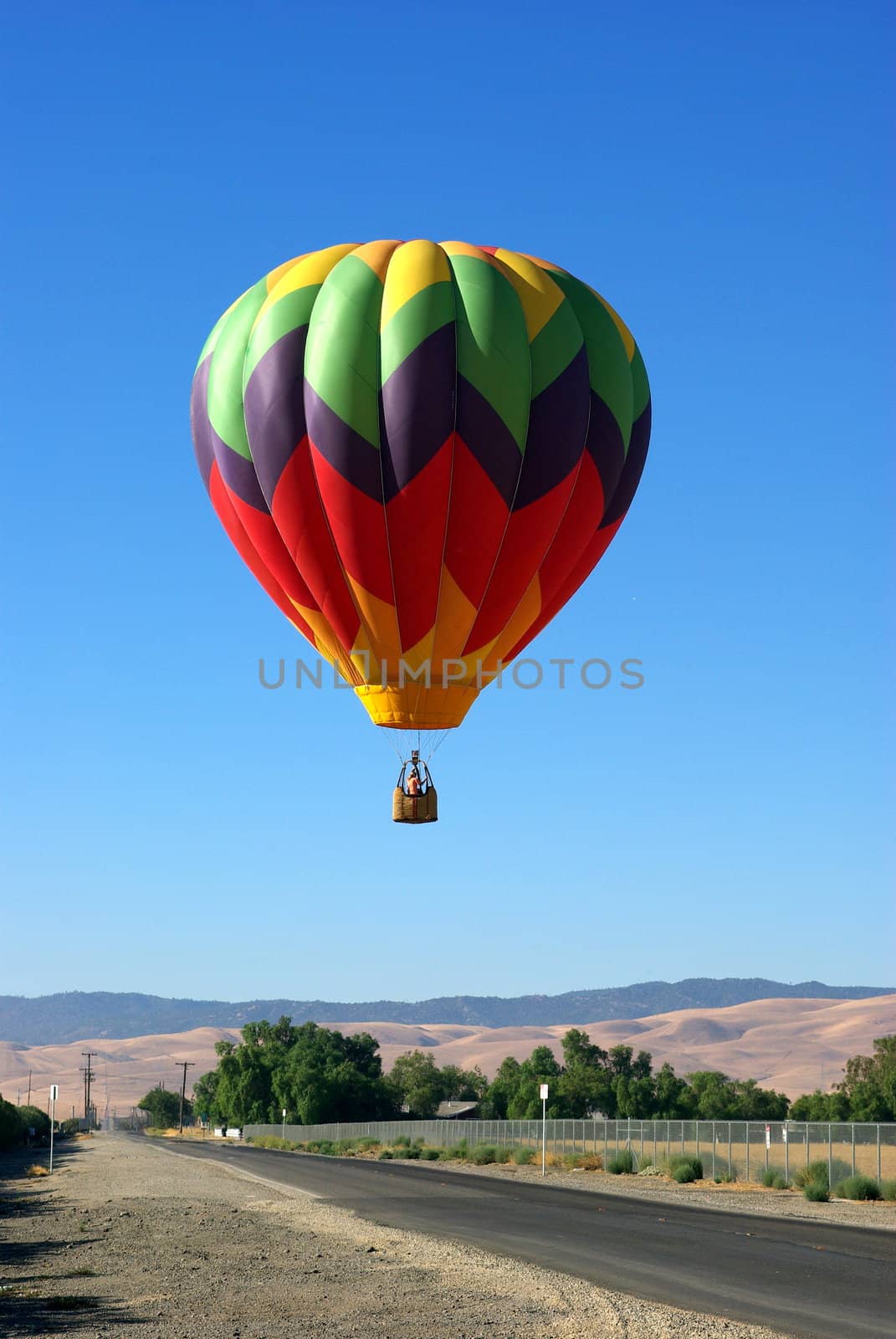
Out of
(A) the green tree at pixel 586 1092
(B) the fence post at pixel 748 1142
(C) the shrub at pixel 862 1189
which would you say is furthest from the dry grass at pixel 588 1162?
(A) the green tree at pixel 586 1092

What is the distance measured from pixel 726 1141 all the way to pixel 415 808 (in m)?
26.9

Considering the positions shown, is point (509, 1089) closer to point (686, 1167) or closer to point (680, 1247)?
point (686, 1167)

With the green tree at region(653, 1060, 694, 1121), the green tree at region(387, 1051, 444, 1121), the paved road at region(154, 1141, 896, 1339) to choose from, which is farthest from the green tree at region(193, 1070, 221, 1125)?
the paved road at region(154, 1141, 896, 1339)

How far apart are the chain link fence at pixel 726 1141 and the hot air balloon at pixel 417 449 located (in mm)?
21183

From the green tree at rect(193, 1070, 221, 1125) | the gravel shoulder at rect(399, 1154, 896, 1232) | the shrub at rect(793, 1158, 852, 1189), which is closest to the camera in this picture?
the gravel shoulder at rect(399, 1154, 896, 1232)

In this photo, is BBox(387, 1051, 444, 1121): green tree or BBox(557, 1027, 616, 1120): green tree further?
BBox(387, 1051, 444, 1121): green tree

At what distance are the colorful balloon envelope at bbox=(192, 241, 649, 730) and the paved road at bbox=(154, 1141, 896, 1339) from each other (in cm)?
1025

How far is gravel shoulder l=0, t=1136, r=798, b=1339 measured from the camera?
16.9 metres

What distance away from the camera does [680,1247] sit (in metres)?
25.3

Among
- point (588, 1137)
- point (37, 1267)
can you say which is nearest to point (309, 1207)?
point (37, 1267)

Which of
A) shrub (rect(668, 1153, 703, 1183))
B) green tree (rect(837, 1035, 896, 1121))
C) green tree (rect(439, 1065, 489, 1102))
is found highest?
shrub (rect(668, 1153, 703, 1183))

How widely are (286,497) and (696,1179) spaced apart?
101 feet

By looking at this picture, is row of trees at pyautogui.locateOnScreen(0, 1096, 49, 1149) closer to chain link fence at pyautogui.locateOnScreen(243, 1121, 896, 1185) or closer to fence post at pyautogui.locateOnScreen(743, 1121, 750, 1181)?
chain link fence at pyautogui.locateOnScreen(243, 1121, 896, 1185)

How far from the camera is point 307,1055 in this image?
134 meters
